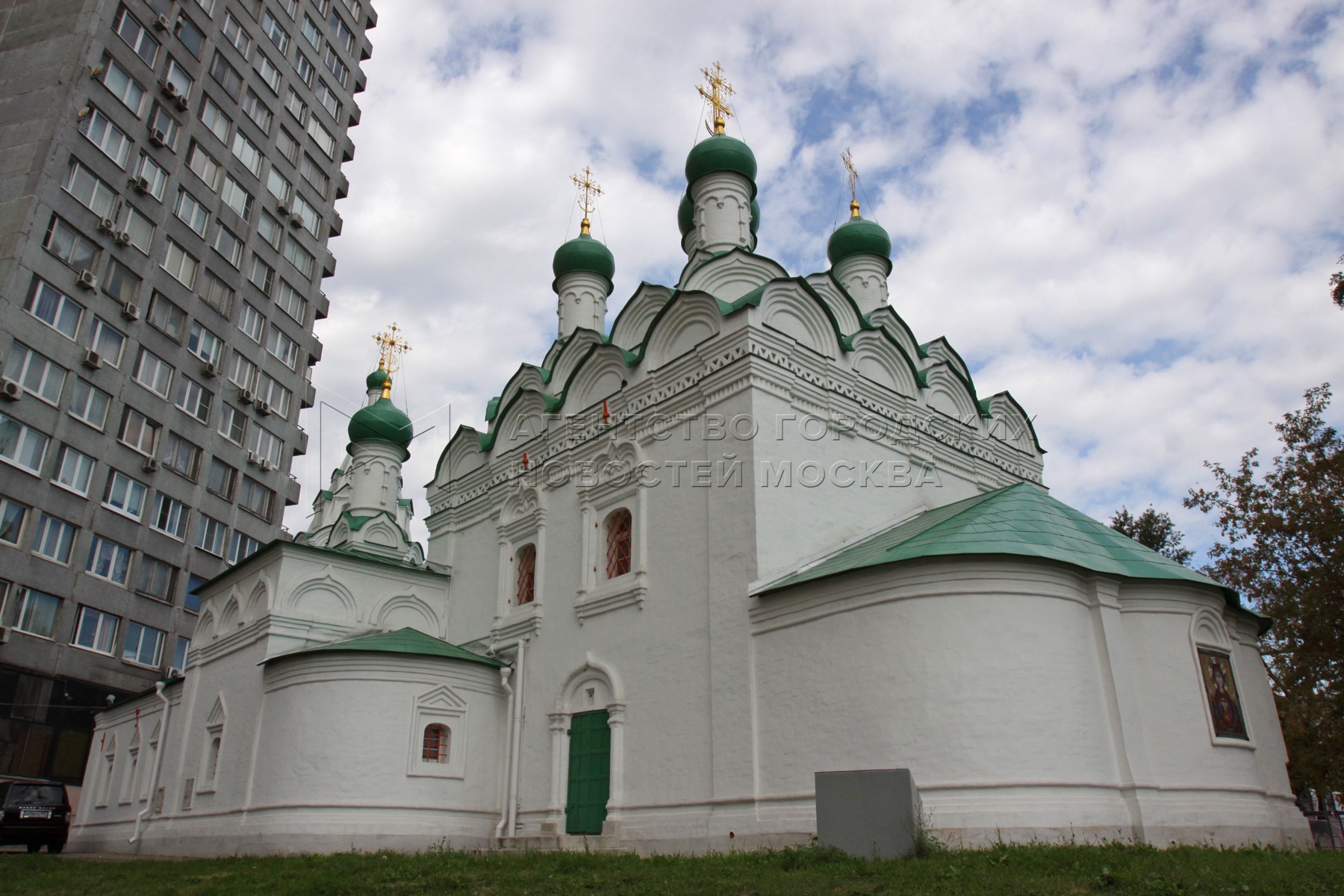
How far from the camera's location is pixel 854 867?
5.96 metres

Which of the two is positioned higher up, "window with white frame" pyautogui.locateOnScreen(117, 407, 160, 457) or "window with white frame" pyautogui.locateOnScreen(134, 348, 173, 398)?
"window with white frame" pyautogui.locateOnScreen(134, 348, 173, 398)

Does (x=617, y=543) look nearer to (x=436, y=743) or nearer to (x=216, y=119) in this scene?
(x=436, y=743)

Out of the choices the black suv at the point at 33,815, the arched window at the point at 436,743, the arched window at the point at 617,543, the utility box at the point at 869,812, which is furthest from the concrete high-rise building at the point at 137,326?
the utility box at the point at 869,812

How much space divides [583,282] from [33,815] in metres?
10.7

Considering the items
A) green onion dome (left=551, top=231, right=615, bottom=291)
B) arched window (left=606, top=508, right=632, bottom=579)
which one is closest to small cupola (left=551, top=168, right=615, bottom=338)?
green onion dome (left=551, top=231, right=615, bottom=291)

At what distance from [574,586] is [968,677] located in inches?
202

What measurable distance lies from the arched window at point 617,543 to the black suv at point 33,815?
875 centimetres

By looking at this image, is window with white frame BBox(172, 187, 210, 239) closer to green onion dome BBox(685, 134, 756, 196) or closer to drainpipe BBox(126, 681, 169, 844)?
drainpipe BBox(126, 681, 169, 844)

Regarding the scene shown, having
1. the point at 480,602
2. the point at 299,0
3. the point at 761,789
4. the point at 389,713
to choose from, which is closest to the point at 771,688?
A: the point at 761,789

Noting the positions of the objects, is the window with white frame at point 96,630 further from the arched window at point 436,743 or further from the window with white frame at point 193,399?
the arched window at point 436,743

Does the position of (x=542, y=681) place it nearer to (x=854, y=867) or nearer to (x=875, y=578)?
(x=875, y=578)

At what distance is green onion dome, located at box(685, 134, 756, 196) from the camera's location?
13.3m

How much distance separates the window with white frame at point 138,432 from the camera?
19531 millimetres

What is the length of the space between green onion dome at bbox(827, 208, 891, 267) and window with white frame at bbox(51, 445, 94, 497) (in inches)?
567
